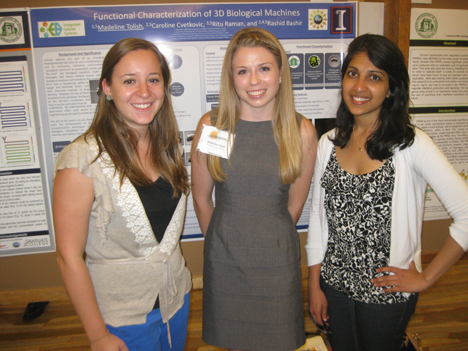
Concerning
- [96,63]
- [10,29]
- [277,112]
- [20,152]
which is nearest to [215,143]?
[277,112]

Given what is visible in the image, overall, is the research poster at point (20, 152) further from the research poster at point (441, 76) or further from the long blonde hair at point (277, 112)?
the research poster at point (441, 76)

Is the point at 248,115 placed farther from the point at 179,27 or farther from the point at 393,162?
the point at 179,27

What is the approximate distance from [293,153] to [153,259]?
838mm

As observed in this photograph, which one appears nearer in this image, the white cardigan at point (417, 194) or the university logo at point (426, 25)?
the white cardigan at point (417, 194)

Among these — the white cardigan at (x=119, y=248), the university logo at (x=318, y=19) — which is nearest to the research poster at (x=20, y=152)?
the white cardigan at (x=119, y=248)

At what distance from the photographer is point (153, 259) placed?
124 cm

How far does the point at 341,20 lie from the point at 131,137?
2381mm

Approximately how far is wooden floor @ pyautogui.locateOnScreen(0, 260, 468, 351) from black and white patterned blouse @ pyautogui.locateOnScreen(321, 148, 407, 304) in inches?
55.4

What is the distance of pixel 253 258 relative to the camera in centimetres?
149

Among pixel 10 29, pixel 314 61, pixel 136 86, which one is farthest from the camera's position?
pixel 314 61

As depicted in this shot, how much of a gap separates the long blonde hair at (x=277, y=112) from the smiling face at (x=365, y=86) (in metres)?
0.29

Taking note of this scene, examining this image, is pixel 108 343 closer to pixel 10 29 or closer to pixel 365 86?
pixel 365 86

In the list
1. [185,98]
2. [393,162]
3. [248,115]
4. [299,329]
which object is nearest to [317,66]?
[185,98]

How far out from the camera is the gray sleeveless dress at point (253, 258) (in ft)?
4.90
